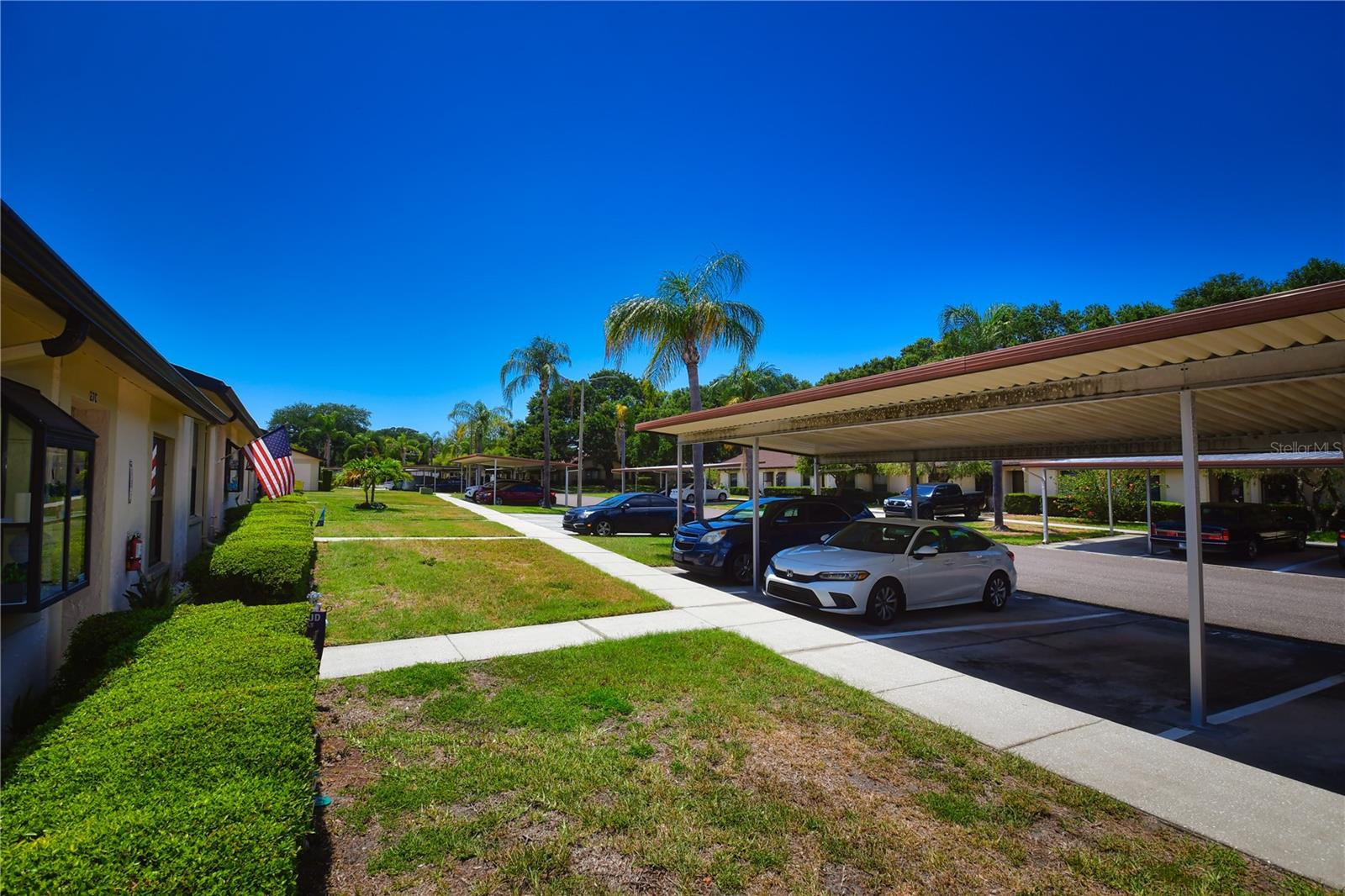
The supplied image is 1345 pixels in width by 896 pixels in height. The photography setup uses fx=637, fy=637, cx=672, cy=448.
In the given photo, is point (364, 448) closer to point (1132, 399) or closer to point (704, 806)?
point (1132, 399)

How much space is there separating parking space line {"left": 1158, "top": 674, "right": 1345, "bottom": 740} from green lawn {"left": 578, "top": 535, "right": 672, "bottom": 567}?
30.3ft

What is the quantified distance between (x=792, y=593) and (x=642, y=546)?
8.20 metres

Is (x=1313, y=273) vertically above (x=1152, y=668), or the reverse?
(x=1313, y=273)

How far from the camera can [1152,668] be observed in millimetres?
6797

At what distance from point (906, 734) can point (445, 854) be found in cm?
325

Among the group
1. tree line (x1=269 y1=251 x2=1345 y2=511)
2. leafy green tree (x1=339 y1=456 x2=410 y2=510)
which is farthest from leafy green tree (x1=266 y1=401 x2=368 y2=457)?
leafy green tree (x1=339 y1=456 x2=410 y2=510)

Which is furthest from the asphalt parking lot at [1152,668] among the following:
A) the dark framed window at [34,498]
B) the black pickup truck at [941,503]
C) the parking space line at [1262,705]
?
the black pickup truck at [941,503]

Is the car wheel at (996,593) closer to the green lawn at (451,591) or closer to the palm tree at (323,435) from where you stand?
the green lawn at (451,591)

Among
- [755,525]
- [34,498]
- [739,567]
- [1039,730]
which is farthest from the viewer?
[739,567]

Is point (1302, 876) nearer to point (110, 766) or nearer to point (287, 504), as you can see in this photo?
point (110, 766)

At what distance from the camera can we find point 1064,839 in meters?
3.45

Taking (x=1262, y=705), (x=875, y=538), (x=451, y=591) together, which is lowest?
(x=1262, y=705)

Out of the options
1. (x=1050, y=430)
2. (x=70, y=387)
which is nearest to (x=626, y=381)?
(x=1050, y=430)

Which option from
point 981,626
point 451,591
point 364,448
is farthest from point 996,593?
point 364,448
